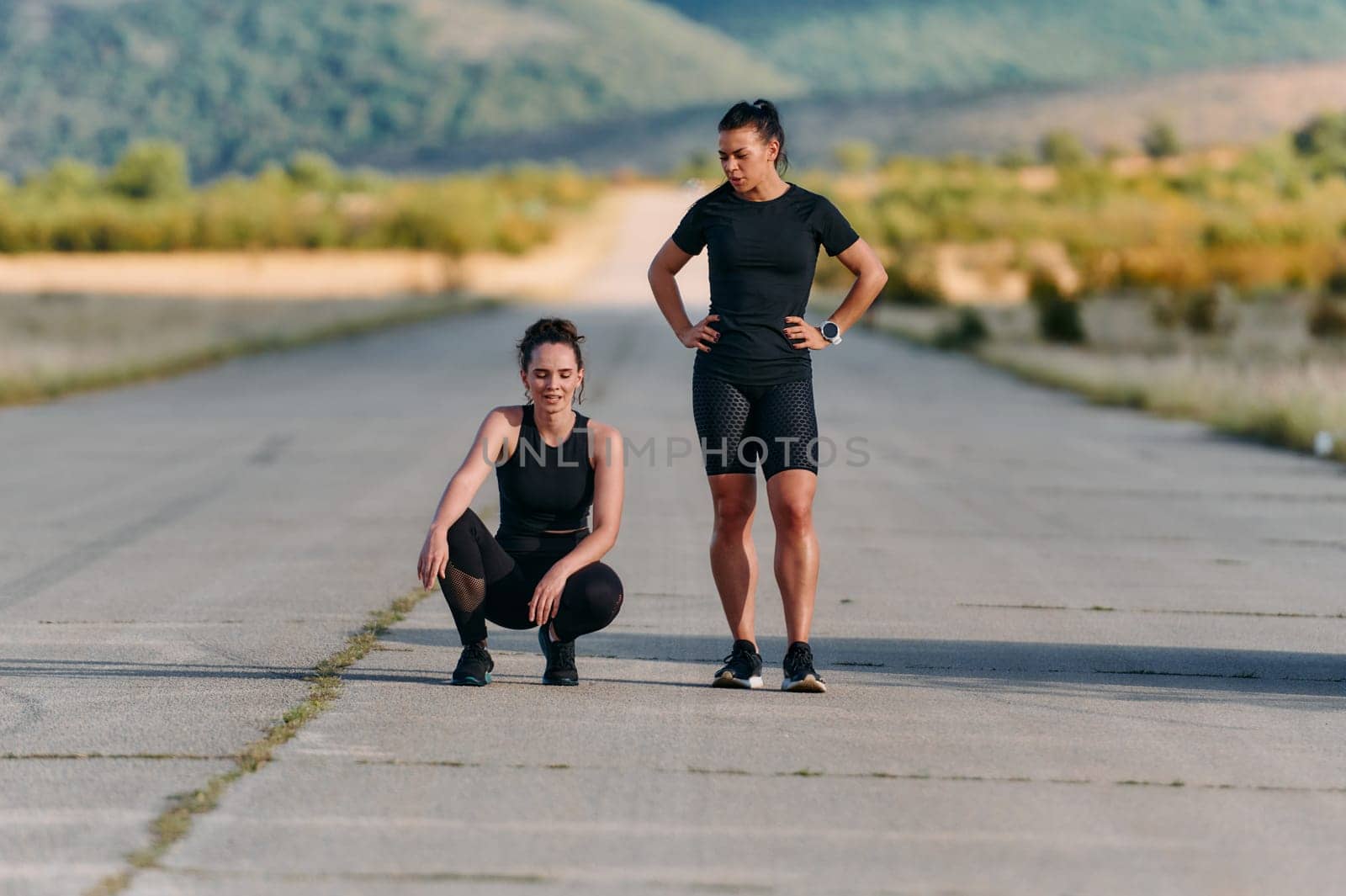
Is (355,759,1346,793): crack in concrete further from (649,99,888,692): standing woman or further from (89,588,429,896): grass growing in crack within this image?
(649,99,888,692): standing woman

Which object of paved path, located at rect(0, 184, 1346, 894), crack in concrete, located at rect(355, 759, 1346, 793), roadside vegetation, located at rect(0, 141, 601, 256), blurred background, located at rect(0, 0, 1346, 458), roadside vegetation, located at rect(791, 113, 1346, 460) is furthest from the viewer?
roadside vegetation, located at rect(0, 141, 601, 256)

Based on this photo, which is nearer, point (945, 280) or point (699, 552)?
point (699, 552)

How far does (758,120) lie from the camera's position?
744 cm

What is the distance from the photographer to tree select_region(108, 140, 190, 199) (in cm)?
14412

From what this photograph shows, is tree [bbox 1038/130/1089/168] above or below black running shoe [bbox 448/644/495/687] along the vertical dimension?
above

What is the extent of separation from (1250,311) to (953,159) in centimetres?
8740

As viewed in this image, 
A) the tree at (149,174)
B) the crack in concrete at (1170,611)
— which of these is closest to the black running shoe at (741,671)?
the crack in concrete at (1170,611)

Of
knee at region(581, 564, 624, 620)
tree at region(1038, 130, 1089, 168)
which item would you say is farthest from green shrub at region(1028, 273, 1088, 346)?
tree at region(1038, 130, 1089, 168)

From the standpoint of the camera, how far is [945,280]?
64.1m

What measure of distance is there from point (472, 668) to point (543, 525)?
22.2 inches

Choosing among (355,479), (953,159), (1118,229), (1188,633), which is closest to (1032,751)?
(1188,633)

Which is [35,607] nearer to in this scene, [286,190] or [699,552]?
[699,552]

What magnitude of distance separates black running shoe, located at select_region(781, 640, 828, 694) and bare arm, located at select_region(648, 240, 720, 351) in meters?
1.11

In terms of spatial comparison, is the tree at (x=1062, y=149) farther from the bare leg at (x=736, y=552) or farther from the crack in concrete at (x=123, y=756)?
the crack in concrete at (x=123, y=756)
